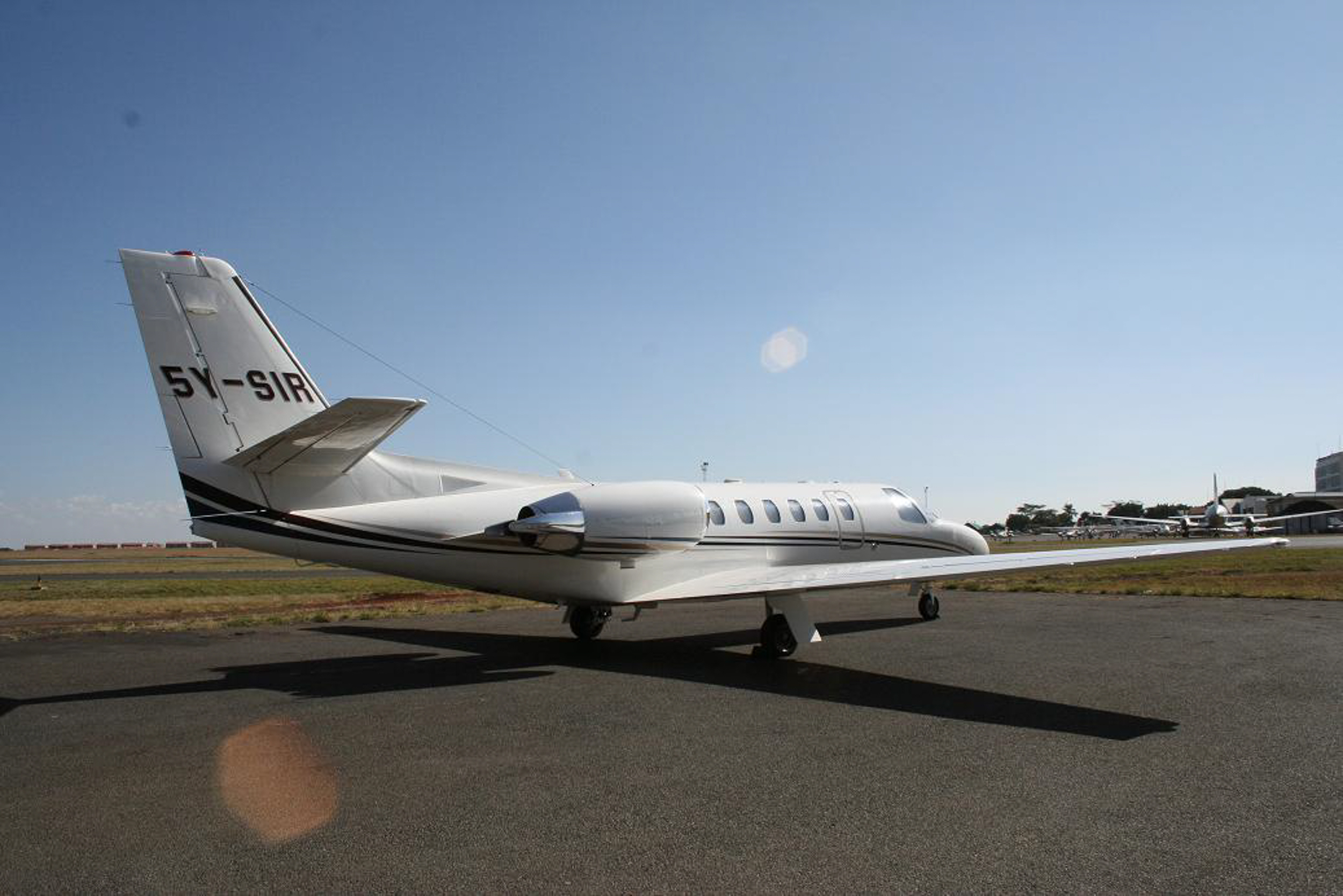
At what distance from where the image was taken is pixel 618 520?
13.0m

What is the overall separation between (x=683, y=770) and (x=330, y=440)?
269 inches

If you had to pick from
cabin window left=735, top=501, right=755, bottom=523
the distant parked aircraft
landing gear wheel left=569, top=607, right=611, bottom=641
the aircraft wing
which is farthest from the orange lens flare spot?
the distant parked aircraft

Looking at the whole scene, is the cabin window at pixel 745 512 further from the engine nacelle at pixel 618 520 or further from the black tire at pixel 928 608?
the black tire at pixel 928 608

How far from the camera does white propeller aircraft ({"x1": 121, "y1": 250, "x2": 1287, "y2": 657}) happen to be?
451 inches

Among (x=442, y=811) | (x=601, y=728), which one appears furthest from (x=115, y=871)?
(x=601, y=728)

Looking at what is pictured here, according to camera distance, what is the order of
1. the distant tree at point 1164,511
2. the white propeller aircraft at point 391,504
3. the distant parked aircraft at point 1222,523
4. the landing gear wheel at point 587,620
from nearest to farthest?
the white propeller aircraft at point 391,504, the landing gear wheel at point 587,620, the distant parked aircraft at point 1222,523, the distant tree at point 1164,511

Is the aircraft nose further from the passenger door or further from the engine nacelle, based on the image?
the engine nacelle

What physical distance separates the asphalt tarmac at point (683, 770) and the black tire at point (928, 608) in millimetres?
4626

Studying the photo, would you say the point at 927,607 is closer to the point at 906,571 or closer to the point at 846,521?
the point at 846,521

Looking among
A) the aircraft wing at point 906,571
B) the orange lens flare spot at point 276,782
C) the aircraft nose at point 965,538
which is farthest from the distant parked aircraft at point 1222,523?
the orange lens flare spot at point 276,782

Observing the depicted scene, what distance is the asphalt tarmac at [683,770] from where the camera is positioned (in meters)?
4.87

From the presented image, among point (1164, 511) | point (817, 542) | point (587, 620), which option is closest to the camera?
point (587, 620)

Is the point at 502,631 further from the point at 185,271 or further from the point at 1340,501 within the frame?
the point at 1340,501

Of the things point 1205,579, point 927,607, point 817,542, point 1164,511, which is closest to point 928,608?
point 927,607
